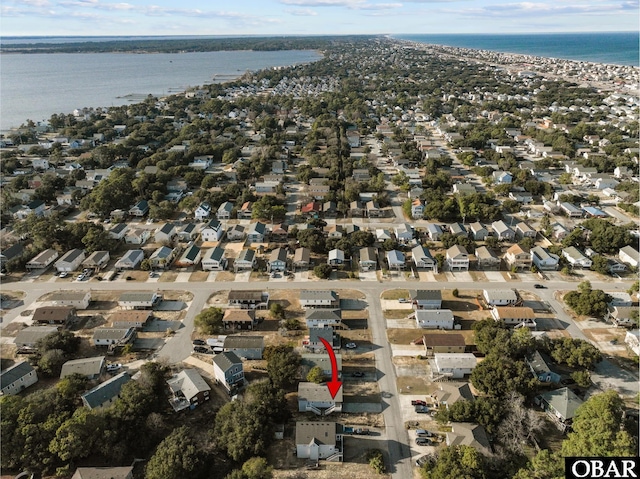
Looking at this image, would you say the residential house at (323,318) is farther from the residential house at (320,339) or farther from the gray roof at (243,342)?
the gray roof at (243,342)

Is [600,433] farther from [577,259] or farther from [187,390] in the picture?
[577,259]

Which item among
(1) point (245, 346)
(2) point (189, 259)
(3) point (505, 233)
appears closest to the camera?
(1) point (245, 346)

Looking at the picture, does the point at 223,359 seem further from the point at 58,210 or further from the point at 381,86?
the point at 381,86

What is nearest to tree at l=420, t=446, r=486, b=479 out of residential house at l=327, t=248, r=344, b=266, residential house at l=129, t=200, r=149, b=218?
residential house at l=327, t=248, r=344, b=266

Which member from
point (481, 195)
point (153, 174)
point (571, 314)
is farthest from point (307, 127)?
point (571, 314)

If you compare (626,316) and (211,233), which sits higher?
(626,316)

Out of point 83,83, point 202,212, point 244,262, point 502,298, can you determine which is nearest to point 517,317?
point 502,298
